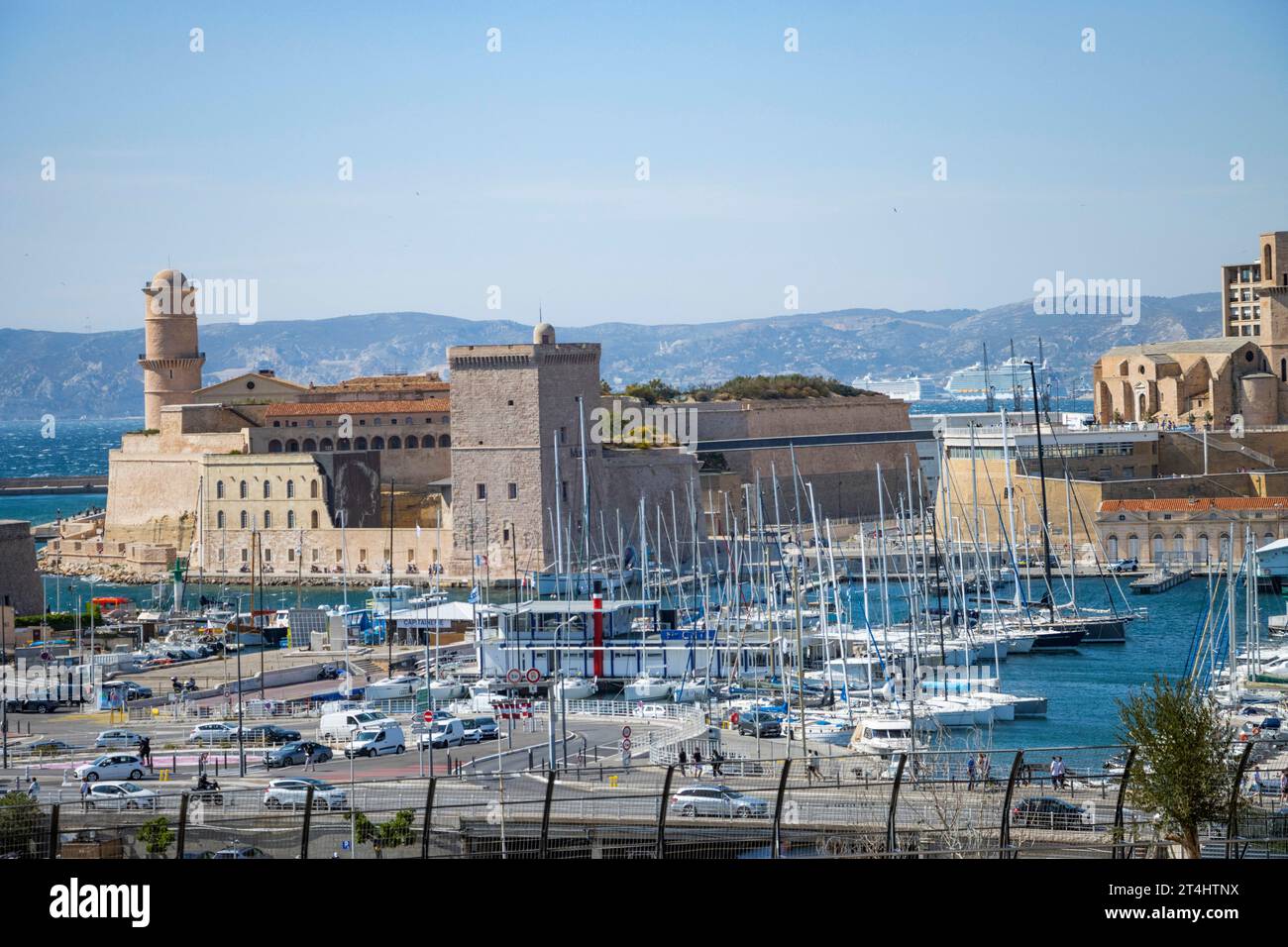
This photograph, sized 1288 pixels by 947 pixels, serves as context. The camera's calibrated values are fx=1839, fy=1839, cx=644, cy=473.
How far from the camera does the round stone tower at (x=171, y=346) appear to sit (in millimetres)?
41281

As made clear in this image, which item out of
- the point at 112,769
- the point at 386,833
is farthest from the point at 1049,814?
the point at 112,769

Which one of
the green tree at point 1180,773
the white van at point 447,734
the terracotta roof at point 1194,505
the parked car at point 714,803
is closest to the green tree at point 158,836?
the parked car at point 714,803

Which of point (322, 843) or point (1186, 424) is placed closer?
point (322, 843)

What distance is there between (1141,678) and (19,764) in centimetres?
1215

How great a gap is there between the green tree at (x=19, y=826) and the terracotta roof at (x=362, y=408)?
30.8m

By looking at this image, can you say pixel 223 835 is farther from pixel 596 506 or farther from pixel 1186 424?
pixel 1186 424

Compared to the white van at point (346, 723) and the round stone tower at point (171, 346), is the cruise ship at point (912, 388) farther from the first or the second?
the white van at point (346, 723)

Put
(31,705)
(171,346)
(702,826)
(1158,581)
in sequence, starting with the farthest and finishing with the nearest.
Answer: (171,346) < (1158,581) < (31,705) < (702,826)

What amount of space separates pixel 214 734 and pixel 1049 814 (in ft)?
28.8

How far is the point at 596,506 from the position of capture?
32.0 meters

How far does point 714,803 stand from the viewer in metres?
9.98

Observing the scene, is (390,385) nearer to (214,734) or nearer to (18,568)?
(18,568)
